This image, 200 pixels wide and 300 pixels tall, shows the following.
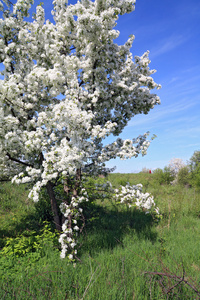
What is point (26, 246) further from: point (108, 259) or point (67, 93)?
point (67, 93)

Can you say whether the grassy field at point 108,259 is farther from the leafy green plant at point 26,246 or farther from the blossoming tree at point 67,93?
the blossoming tree at point 67,93

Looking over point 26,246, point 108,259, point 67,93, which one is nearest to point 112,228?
point 108,259

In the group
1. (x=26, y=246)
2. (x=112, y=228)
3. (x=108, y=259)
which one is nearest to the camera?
(x=108, y=259)

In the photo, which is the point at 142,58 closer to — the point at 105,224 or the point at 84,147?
the point at 84,147

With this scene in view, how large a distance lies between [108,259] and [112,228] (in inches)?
131

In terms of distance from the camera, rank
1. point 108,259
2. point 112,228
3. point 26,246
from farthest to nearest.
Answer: point 112,228 → point 26,246 → point 108,259

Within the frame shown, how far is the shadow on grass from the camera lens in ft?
23.2

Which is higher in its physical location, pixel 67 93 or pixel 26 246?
pixel 67 93

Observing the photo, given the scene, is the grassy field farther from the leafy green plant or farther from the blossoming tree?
the blossoming tree

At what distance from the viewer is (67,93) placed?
23.1 ft

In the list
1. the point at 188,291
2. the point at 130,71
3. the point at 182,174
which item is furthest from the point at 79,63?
the point at 182,174

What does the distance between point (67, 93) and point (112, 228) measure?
575 cm

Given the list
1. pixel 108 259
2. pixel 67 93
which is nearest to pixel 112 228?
pixel 108 259

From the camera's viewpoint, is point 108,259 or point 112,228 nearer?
point 108,259
